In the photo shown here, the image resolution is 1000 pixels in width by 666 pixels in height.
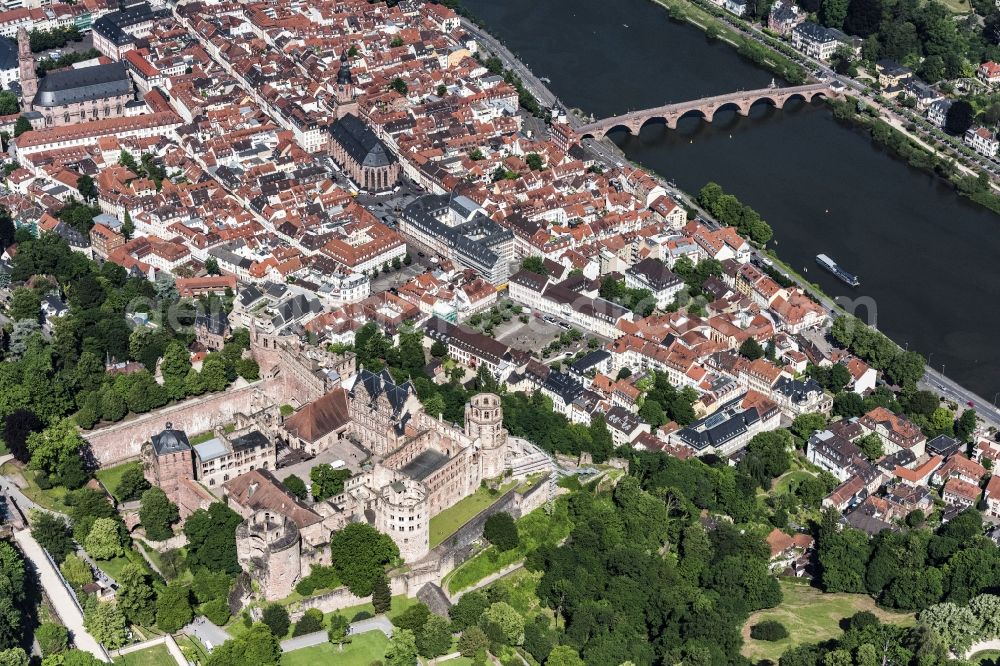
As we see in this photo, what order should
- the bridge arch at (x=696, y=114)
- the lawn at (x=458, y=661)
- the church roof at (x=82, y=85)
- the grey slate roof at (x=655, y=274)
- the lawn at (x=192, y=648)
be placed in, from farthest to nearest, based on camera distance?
the bridge arch at (x=696, y=114) → the church roof at (x=82, y=85) → the grey slate roof at (x=655, y=274) → the lawn at (x=458, y=661) → the lawn at (x=192, y=648)

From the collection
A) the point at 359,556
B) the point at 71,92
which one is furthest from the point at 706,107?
the point at 359,556

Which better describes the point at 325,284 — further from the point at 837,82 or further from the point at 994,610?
the point at 837,82

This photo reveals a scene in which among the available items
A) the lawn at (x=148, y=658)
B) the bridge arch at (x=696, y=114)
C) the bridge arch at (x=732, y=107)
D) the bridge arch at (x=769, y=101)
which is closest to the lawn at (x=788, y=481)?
the lawn at (x=148, y=658)

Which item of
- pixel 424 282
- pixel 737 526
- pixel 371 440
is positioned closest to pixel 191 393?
pixel 371 440

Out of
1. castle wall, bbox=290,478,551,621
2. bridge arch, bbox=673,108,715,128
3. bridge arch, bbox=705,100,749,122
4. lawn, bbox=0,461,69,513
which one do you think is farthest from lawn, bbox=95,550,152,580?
bridge arch, bbox=705,100,749,122

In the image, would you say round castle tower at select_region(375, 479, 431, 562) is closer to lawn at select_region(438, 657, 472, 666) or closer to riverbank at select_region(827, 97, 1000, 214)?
lawn at select_region(438, 657, 472, 666)

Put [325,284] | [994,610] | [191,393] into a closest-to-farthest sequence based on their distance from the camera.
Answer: [994,610] < [191,393] < [325,284]

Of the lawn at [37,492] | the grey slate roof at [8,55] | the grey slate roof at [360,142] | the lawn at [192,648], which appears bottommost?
the lawn at [37,492]

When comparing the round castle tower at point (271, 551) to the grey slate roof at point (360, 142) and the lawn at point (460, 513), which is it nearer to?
the lawn at point (460, 513)
